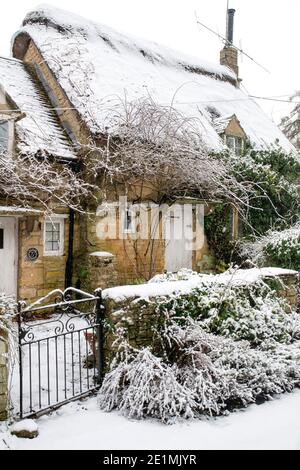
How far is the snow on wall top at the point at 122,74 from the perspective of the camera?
36.8 feet

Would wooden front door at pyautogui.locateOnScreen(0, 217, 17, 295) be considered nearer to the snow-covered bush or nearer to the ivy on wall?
the snow-covered bush

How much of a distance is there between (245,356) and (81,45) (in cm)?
1132

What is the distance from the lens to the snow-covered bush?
4734mm

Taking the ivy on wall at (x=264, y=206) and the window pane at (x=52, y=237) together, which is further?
the ivy on wall at (x=264, y=206)

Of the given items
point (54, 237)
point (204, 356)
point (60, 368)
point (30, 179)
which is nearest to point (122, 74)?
point (30, 179)

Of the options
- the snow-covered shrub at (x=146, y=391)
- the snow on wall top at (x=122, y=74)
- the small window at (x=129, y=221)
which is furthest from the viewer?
the snow on wall top at (x=122, y=74)

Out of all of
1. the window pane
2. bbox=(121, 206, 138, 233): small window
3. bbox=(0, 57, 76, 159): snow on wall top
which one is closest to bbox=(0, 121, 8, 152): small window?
bbox=(0, 57, 76, 159): snow on wall top

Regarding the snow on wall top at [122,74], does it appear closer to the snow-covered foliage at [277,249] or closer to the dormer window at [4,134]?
the dormer window at [4,134]

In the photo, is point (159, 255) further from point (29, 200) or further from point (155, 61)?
point (155, 61)

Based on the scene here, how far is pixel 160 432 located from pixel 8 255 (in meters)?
6.25

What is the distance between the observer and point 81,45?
12.7m

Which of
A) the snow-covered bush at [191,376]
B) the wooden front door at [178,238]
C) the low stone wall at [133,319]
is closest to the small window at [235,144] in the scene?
the wooden front door at [178,238]

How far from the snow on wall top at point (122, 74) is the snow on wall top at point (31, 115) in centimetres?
85

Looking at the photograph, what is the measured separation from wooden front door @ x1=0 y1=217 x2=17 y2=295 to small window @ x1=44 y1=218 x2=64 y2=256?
0.88m
